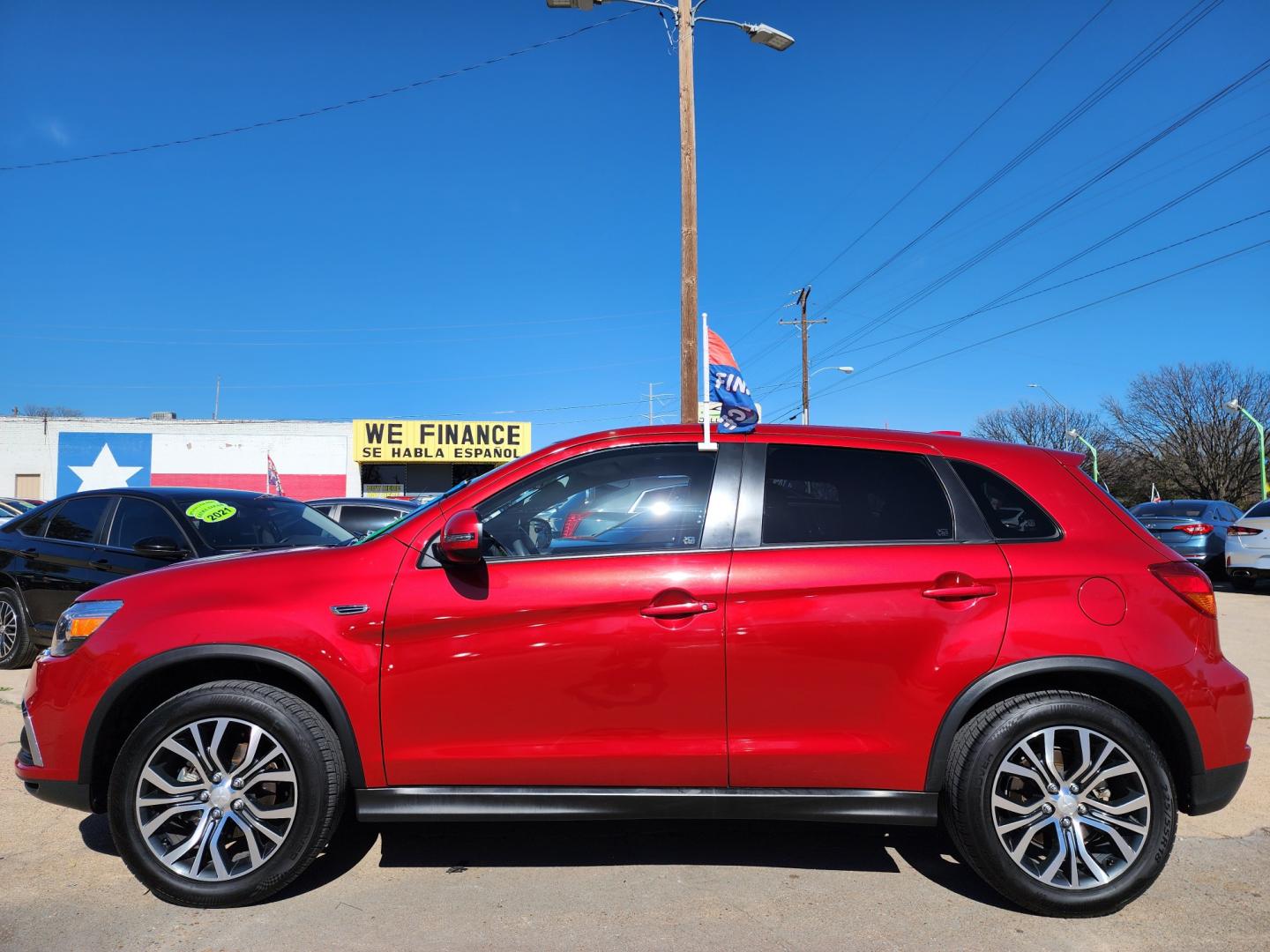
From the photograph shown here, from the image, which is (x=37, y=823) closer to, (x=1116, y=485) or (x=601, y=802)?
(x=601, y=802)

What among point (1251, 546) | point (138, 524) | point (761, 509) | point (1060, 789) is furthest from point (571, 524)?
point (1251, 546)

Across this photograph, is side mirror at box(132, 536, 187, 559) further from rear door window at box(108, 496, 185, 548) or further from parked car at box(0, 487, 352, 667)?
rear door window at box(108, 496, 185, 548)

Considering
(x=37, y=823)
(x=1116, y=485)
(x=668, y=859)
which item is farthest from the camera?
(x=1116, y=485)

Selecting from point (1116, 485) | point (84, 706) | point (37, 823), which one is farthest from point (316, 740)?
point (1116, 485)

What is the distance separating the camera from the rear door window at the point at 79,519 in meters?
6.61

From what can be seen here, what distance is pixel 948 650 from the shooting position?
301 centimetres

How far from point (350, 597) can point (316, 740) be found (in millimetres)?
524

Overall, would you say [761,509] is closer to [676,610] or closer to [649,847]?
[676,610]

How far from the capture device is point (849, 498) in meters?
3.31

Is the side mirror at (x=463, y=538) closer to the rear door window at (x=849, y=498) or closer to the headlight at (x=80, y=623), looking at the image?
the rear door window at (x=849, y=498)

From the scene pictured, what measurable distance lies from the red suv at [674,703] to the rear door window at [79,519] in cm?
400

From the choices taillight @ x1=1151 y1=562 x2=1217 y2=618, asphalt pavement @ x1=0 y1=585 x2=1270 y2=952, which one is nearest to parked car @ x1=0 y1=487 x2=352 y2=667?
asphalt pavement @ x1=0 y1=585 x2=1270 y2=952

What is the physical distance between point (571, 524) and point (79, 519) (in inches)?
213

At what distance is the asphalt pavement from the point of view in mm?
2900
